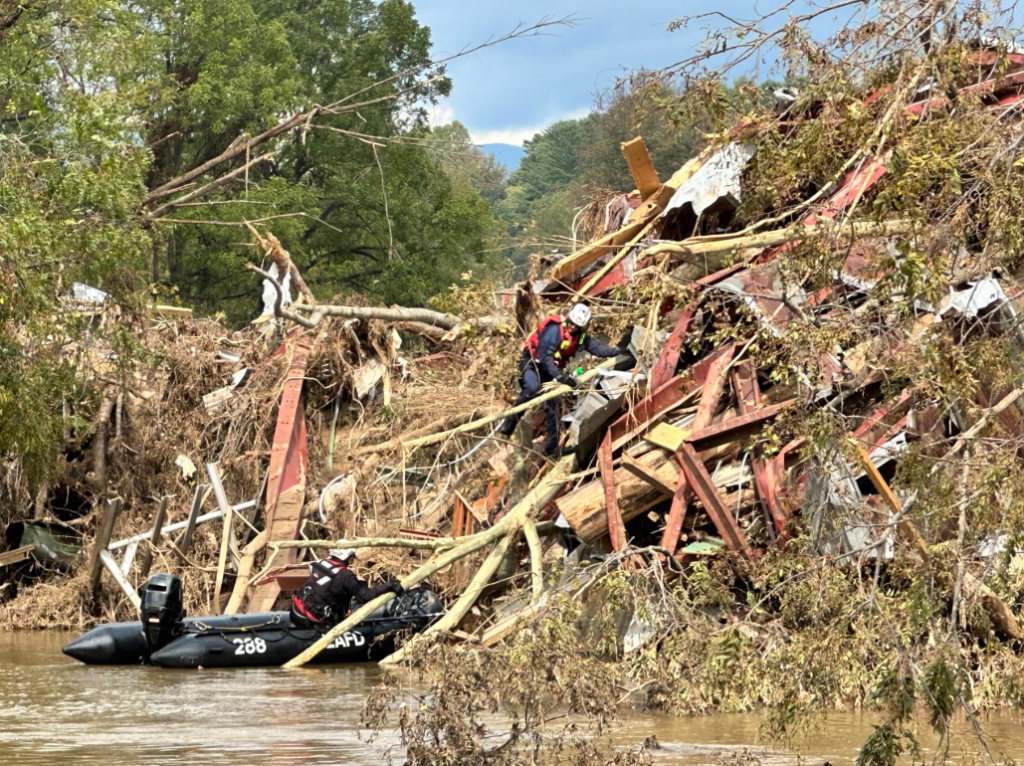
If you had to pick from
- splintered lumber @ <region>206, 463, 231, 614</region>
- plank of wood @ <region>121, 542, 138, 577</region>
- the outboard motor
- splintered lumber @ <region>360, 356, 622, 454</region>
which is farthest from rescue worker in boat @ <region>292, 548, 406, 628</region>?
plank of wood @ <region>121, 542, 138, 577</region>

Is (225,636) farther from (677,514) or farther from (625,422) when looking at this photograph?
(677,514)

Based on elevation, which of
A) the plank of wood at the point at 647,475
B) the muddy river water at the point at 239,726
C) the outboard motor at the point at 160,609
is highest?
the plank of wood at the point at 647,475

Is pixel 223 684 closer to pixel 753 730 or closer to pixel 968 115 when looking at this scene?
pixel 753 730

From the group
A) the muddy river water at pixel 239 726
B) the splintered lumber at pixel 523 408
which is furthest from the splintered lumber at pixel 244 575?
the splintered lumber at pixel 523 408

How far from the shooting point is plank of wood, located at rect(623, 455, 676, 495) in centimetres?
1509

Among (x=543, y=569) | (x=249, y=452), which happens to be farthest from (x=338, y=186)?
(x=543, y=569)

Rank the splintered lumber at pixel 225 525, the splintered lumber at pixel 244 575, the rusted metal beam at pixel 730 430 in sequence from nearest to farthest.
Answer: the rusted metal beam at pixel 730 430
the splintered lumber at pixel 244 575
the splintered lumber at pixel 225 525

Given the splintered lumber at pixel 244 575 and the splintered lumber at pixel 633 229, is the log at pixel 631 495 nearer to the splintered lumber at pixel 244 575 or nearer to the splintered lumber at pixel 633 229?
the splintered lumber at pixel 633 229

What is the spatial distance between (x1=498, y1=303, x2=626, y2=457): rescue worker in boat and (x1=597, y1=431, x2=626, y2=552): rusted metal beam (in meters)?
1.16

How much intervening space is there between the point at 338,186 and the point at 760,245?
29167mm

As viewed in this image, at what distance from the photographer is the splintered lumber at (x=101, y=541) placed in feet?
67.1

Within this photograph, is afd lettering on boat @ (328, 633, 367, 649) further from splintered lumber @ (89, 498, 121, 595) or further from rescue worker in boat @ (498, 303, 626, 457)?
splintered lumber @ (89, 498, 121, 595)

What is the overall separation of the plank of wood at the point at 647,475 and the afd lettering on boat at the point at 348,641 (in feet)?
12.4

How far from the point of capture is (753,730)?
12.2m
